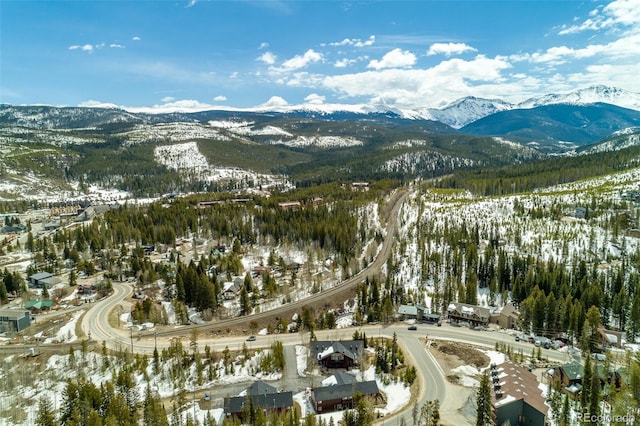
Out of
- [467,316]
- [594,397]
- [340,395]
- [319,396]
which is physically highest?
[594,397]

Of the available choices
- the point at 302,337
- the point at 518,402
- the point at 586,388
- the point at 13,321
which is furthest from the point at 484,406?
the point at 13,321

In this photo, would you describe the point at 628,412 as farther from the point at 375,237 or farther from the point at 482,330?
the point at 375,237

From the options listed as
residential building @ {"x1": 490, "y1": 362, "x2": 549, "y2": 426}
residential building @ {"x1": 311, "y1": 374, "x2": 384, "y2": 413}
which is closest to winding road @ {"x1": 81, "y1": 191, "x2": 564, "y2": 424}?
residential building @ {"x1": 311, "y1": 374, "x2": 384, "y2": 413}

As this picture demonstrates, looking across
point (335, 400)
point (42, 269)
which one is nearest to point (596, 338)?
point (335, 400)

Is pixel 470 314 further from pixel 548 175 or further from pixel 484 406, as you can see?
pixel 548 175

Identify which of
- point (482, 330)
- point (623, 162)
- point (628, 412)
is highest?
point (623, 162)

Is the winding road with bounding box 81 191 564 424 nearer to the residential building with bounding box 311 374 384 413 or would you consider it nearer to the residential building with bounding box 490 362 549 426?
the residential building with bounding box 311 374 384 413

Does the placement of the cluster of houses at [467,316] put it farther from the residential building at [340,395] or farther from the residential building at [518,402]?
the residential building at [340,395]

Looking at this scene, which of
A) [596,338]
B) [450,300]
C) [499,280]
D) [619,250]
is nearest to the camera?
[596,338]

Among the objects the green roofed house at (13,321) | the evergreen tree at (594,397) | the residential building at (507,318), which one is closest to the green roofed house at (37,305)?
the green roofed house at (13,321)
